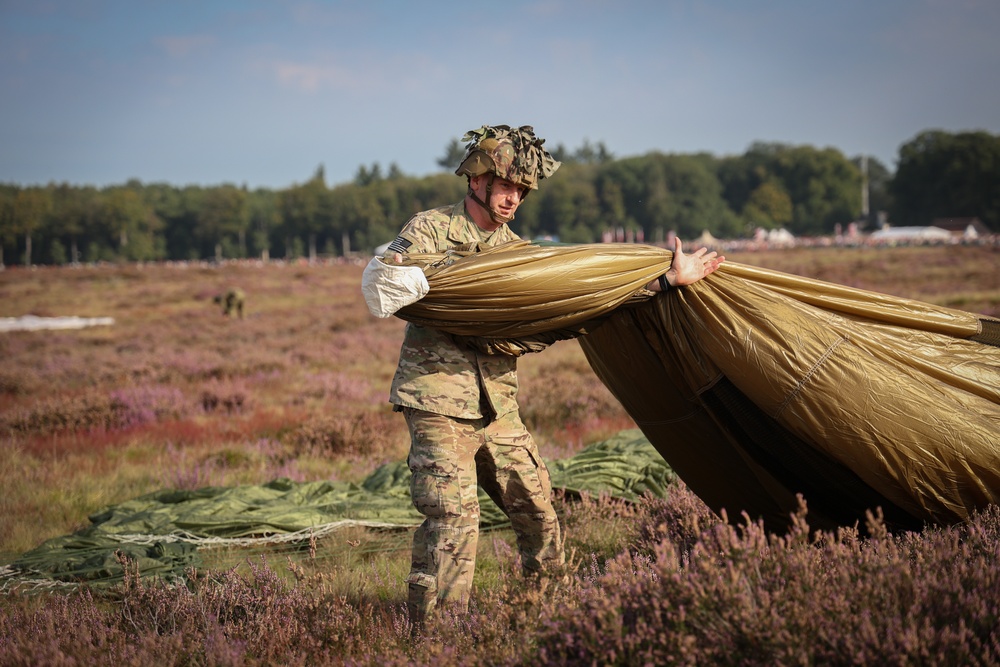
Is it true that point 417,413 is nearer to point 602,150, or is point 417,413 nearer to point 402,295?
point 402,295

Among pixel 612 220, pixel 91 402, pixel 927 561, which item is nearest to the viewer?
pixel 927 561

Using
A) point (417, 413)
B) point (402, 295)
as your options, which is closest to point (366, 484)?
point (417, 413)

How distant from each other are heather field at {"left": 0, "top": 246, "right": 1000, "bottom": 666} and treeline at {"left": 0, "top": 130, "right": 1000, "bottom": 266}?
7742 cm

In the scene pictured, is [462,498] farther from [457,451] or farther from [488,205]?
[488,205]

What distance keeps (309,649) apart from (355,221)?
105585 mm

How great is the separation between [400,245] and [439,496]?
1113 mm

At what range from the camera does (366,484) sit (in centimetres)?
702

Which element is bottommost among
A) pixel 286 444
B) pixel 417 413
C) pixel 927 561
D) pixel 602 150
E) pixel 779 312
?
pixel 286 444

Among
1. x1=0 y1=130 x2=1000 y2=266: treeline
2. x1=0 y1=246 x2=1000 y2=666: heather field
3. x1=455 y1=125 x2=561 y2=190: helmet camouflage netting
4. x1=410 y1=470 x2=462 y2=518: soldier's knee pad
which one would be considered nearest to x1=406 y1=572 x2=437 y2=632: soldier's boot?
x1=0 y1=246 x2=1000 y2=666: heather field

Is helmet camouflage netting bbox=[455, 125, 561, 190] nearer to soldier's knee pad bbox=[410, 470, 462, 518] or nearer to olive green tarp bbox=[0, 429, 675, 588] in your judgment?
soldier's knee pad bbox=[410, 470, 462, 518]

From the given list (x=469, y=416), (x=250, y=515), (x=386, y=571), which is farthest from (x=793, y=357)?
(x=250, y=515)

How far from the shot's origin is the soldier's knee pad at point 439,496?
3637 millimetres

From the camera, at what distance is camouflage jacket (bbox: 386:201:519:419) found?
3746mm

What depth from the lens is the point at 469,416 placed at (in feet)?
12.4
